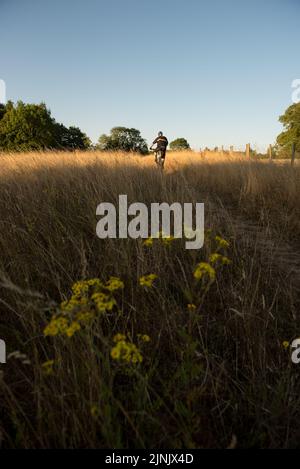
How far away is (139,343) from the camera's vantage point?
4.33 ft

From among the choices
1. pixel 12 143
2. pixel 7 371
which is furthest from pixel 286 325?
pixel 12 143

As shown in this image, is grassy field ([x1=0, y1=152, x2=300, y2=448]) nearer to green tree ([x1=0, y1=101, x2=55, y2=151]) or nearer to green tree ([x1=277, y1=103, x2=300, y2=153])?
green tree ([x1=0, y1=101, x2=55, y2=151])

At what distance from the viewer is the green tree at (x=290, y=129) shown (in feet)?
115

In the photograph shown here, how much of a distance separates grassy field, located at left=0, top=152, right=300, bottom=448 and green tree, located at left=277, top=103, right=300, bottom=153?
122 feet

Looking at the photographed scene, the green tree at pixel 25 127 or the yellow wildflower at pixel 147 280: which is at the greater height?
the green tree at pixel 25 127

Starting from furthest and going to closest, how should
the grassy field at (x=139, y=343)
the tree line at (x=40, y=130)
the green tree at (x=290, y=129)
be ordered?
the green tree at (x=290, y=129) < the tree line at (x=40, y=130) < the grassy field at (x=139, y=343)

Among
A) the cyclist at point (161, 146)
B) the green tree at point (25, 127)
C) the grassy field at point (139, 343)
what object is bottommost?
the grassy field at point (139, 343)

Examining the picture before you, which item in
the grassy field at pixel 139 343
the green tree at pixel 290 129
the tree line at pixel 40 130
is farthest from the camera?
the green tree at pixel 290 129

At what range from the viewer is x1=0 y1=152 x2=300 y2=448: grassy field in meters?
1.03

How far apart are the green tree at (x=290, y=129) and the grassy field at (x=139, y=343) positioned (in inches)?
1468

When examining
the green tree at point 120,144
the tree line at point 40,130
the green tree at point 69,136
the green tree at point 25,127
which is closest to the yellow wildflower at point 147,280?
the green tree at point 120,144

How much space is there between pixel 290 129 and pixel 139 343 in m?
42.1

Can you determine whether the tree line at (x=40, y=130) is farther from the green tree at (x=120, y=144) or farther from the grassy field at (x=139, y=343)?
the grassy field at (x=139, y=343)

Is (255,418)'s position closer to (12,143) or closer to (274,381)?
(274,381)
